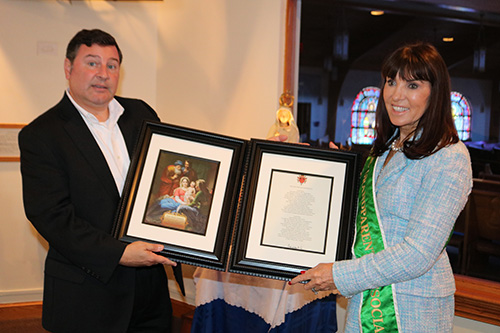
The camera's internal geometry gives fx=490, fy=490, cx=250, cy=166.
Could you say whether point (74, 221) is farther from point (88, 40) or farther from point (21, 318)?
point (21, 318)

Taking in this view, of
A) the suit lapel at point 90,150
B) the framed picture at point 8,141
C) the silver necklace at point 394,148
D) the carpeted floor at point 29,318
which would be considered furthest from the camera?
the framed picture at point 8,141

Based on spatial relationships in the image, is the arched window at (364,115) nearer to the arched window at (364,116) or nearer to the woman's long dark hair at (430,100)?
the arched window at (364,116)

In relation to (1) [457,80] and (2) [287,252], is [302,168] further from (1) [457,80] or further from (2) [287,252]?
(1) [457,80]

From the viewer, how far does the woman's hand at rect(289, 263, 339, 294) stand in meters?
1.58

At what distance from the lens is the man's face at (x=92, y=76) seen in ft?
6.40

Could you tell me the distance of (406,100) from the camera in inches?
59.7

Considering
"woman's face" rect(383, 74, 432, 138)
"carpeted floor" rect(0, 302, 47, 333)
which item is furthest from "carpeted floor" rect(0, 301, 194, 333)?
"woman's face" rect(383, 74, 432, 138)

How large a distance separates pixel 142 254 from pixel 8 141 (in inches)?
89.0

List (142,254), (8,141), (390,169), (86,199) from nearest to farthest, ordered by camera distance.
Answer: (390,169)
(142,254)
(86,199)
(8,141)

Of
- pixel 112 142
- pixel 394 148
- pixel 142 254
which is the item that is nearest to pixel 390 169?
pixel 394 148

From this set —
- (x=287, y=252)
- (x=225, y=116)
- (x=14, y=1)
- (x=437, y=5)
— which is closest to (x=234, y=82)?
(x=225, y=116)

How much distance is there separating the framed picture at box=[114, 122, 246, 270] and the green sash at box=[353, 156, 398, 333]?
0.48 m

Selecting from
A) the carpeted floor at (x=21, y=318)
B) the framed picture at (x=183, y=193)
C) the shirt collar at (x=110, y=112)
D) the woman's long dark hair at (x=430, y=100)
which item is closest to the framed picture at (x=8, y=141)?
the carpeted floor at (x=21, y=318)

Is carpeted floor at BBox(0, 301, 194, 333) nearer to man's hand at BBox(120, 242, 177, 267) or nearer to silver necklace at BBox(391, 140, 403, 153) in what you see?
man's hand at BBox(120, 242, 177, 267)
